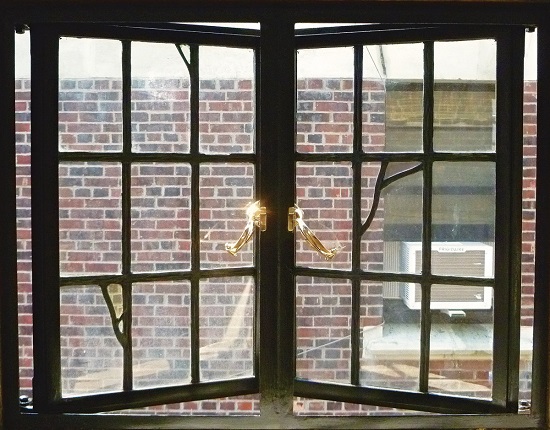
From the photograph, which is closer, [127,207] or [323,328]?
[127,207]

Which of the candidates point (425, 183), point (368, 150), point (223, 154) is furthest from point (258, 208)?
point (425, 183)

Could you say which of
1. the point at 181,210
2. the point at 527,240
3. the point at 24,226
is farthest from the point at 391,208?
the point at 24,226

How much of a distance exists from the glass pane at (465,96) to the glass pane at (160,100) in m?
0.82

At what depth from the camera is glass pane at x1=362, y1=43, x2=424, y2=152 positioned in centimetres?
182

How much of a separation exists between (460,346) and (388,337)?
0.93ft

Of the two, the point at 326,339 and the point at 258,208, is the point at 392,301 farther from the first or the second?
the point at 258,208

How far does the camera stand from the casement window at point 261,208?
5.70 ft

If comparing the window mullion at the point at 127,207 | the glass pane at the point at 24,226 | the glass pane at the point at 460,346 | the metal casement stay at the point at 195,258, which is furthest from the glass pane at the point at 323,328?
the glass pane at the point at 24,226

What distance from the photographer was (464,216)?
1.82m

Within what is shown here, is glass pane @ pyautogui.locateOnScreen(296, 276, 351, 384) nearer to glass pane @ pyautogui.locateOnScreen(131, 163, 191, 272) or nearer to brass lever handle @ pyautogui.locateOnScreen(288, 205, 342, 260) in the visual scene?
brass lever handle @ pyautogui.locateOnScreen(288, 205, 342, 260)

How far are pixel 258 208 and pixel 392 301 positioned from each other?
68 centimetres

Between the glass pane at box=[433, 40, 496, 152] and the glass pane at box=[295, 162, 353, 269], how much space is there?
37cm

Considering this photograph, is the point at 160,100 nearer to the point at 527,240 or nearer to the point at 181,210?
the point at 181,210

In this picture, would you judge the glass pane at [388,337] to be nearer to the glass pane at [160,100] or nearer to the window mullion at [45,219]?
the glass pane at [160,100]
